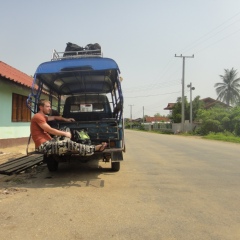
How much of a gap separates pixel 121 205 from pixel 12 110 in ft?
34.7

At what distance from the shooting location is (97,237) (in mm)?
3824

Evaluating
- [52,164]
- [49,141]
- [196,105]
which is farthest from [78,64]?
[196,105]

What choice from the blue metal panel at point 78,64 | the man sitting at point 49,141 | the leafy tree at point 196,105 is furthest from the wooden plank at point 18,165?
the leafy tree at point 196,105

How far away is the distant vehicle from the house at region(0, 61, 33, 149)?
126 inches

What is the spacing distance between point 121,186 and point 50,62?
3.47 metres

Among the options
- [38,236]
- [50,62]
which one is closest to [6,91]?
[50,62]

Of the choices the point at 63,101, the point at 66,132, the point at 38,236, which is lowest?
the point at 38,236

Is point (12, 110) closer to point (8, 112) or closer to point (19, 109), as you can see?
point (8, 112)

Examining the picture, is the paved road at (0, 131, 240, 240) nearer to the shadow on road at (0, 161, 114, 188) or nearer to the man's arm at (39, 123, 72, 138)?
the shadow on road at (0, 161, 114, 188)

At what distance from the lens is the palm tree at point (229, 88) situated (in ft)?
196

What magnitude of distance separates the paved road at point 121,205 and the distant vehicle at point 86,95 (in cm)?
72

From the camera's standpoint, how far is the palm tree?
196 feet

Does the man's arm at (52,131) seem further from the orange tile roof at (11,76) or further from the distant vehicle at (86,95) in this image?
the orange tile roof at (11,76)

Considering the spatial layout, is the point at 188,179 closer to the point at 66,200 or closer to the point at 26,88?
the point at 66,200
